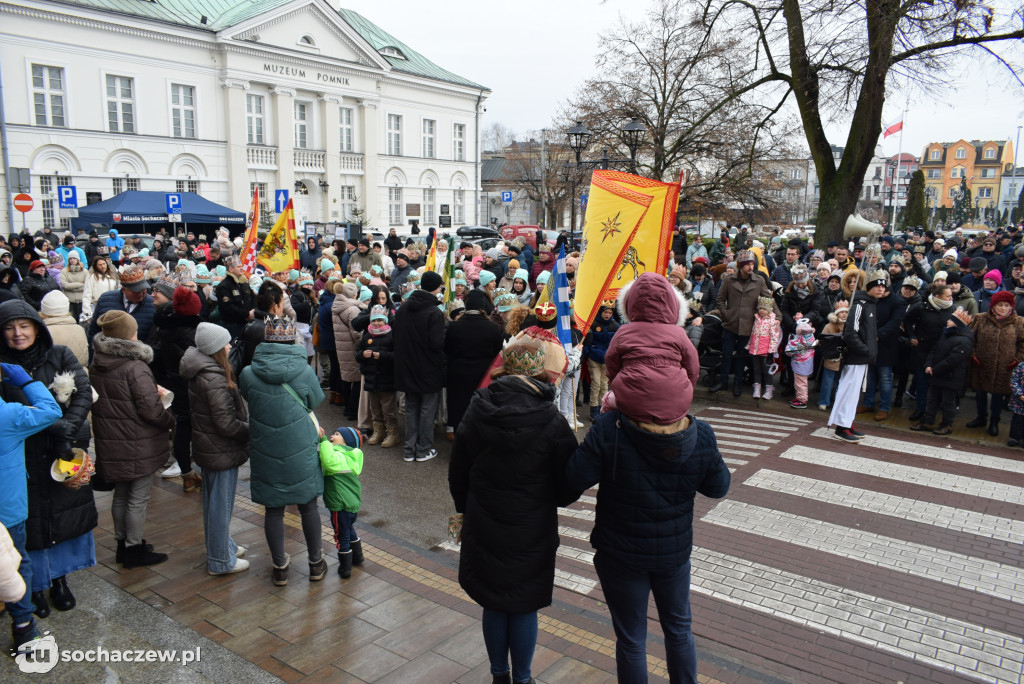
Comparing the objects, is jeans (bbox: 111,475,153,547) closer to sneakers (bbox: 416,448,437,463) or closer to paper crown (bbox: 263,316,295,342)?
paper crown (bbox: 263,316,295,342)

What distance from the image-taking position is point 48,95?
31016mm

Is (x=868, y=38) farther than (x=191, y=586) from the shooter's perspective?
Yes

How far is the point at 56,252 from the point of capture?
16875mm

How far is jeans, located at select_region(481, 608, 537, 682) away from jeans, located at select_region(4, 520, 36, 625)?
2737 mm

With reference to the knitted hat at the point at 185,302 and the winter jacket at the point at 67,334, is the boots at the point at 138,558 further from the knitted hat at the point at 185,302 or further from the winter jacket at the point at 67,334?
the knitted hat at the point at 185,302

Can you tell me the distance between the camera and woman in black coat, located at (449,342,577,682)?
3.51 m

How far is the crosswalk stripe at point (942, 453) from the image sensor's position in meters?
8.29

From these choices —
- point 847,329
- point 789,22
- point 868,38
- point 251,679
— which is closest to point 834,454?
point 847,329

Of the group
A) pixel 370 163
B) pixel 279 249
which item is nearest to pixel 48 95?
pixel 370 163

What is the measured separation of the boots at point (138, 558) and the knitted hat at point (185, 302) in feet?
7.12

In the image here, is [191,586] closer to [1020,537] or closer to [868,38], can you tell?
[1020,537]

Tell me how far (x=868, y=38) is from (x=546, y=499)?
50.5 feet

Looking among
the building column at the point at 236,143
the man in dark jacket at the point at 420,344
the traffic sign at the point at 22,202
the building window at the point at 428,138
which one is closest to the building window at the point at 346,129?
the building window at the point at 428,138

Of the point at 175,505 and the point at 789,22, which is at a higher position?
the point at 789,22
